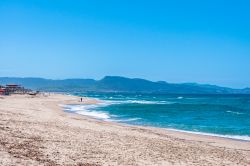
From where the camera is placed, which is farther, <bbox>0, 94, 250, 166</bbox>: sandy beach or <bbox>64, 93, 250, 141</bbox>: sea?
<bbox>64, 93, 250, 141</bbox>: sea

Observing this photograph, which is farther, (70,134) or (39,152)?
(70,134)

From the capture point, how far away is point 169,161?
15625mm

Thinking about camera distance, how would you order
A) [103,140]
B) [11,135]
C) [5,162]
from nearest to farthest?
[5,162]
[11,135]
[103,140]

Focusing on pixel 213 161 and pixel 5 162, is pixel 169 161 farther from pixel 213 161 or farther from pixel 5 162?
pixel 5 162

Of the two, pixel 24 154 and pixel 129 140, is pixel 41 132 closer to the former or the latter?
pixel 129 140

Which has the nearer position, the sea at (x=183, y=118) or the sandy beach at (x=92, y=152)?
the sandy beach at (x=92, y=152)

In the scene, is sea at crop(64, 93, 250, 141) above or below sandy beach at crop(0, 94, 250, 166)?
below

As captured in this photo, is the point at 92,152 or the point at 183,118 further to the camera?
the point at 183,118

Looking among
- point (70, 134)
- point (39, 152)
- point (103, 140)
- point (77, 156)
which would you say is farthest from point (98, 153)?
point (70, 134)

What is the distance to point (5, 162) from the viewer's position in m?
12.6

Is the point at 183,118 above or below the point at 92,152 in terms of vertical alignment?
below

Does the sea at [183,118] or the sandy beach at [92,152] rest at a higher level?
the sandy beach at [92,152]

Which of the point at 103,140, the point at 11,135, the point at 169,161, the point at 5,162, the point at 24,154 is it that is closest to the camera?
the point at 5,162

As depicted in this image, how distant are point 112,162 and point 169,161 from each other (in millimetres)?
2551
